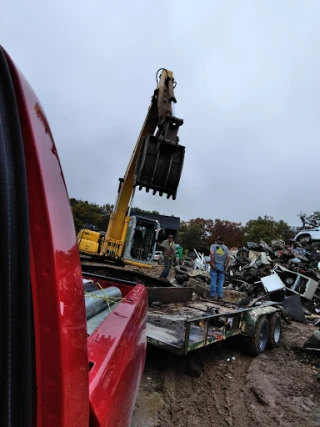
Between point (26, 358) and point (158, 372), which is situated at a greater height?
point (26, 358)

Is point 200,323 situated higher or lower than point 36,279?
lower

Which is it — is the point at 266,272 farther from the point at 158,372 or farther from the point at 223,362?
the point at 158,372

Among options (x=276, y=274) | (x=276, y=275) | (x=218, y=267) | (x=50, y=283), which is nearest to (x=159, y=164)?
(x=218, y=267)

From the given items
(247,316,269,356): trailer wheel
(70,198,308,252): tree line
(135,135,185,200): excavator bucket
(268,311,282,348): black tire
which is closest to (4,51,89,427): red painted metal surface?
(247,316,269,356): trailer wheel

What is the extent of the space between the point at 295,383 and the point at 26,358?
5.10m

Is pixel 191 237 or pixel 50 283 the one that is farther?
pixel 191 237

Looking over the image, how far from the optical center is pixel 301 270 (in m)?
12.4

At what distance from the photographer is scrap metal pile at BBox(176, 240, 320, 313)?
11.2m

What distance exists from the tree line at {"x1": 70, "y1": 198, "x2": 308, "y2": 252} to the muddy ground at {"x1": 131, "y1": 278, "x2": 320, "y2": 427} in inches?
1087

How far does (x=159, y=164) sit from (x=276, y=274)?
6221mm

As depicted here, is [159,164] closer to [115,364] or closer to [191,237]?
[115,364]

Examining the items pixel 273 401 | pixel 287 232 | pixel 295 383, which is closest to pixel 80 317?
pixel 273 401

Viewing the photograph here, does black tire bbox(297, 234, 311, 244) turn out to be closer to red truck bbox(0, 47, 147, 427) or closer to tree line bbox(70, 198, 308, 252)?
tree line bbox(70, 198, 308, 252)

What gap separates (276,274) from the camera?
38.3 ft
